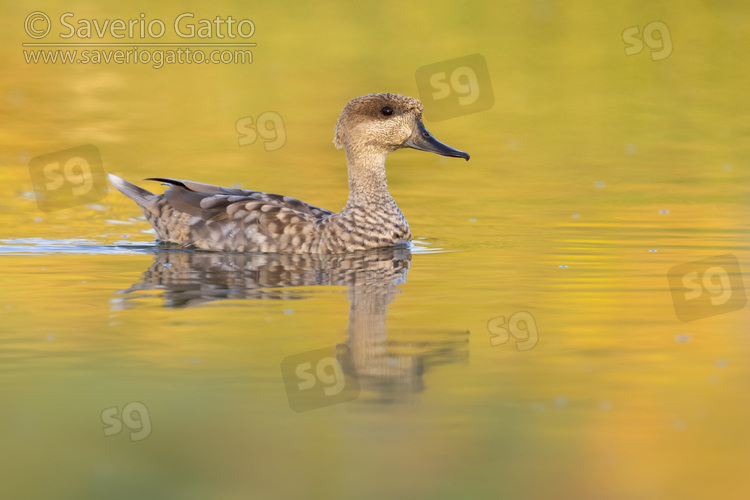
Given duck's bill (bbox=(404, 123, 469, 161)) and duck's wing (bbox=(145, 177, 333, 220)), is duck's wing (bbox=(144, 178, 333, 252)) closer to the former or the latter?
duck's wing (bbox=(145, 177, 333, 220))

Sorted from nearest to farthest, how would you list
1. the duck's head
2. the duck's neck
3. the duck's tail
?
1. the duck's neck
2. the duck's head
3. the duck's tail

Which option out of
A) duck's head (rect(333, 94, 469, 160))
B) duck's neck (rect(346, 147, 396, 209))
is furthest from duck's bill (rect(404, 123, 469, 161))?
duck's neck (rect(346, 147, 396, 209))

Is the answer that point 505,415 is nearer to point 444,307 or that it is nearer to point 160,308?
point 444,307

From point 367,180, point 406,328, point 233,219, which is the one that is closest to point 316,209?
point 367,180

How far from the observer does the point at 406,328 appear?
805 centimetres

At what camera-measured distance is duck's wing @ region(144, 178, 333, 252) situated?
1134 cm

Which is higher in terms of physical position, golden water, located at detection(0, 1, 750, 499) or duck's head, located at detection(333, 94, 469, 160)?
duck's head, located at detection(333, 94, 469, 160)

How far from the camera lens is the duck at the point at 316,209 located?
11.4 metres

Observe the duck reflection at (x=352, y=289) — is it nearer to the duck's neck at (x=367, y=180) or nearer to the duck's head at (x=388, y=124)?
the duck's neck at (x=367, y=180)

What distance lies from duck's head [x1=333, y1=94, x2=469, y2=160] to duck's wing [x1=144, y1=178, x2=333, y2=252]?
2.89 ft

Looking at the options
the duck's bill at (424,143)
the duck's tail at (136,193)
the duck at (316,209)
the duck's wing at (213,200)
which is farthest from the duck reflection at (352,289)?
the duck's bill at (424,143)

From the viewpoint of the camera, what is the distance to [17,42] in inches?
1140

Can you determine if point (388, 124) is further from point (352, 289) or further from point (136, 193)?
point (352, 289)

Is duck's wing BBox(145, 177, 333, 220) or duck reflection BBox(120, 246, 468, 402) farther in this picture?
duck's wing BBox(145, 177, 333, 220)
